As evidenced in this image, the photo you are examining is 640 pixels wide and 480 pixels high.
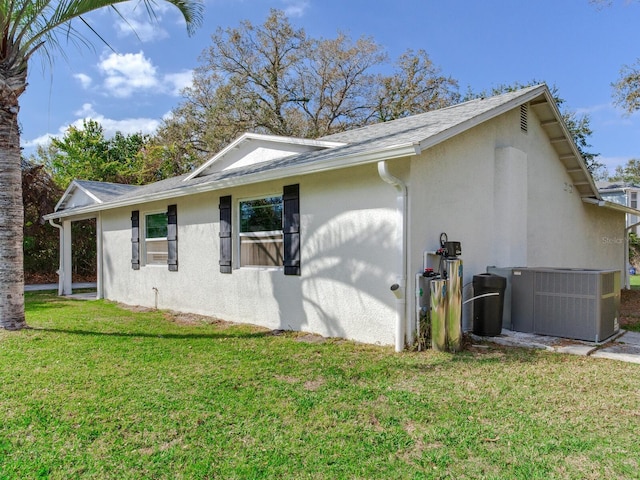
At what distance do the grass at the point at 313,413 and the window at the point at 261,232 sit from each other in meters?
2.00

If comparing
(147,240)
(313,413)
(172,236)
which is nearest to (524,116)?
(313,413)

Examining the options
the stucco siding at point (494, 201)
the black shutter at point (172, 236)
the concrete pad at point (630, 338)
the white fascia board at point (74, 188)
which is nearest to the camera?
the stucco siding at point (494, 201)

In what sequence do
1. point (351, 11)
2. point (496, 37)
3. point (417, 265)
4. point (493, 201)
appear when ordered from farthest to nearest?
point (351, 11)
point (496, 37)
point (493, 201)
point (417, 265)

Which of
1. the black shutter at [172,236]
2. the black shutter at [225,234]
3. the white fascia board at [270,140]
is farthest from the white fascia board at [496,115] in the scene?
the black shutter at [172,236]

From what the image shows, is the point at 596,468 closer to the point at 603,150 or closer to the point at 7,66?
the point at 7,66

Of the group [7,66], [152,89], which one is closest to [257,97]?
[152,89]

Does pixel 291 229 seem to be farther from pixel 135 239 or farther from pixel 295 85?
pixel 295 85

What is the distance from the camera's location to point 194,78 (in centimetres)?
2353

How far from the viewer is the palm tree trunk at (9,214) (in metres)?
6.64

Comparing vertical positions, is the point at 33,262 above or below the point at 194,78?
below

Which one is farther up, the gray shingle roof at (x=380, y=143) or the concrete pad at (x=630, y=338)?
the gray shingle roof at (x=380, y=143)

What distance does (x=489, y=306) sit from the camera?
605 cm

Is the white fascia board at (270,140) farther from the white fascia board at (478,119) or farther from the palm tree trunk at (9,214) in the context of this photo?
the palm tree trunk at (9,214)

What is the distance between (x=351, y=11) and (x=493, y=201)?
46.8ft
